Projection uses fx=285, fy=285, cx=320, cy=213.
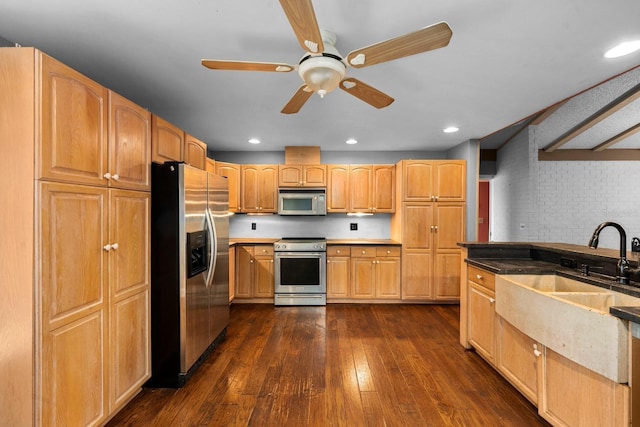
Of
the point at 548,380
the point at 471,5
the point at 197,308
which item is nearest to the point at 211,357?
the point at 197,308

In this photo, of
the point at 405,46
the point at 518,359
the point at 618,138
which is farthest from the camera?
the point at 618,138

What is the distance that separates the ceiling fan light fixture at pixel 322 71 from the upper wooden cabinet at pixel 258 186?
9.27ft

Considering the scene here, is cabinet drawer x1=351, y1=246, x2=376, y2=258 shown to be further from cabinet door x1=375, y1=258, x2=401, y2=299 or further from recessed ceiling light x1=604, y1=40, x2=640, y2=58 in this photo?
recessed ceiling light x1=604, y1=40, x2=640, y2=58

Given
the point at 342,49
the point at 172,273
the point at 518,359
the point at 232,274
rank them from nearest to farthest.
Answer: the point at 342,49 → the point at 518,359 → the point at 172,273 → the point at 232,274

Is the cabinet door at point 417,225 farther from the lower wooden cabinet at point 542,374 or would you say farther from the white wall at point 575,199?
the white wall at point 575,199

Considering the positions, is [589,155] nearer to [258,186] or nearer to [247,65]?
[258,186]

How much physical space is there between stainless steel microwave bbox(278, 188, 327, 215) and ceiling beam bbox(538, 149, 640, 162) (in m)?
4.26

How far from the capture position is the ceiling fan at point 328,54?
1.18 meters

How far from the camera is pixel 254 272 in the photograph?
4145 millimetres

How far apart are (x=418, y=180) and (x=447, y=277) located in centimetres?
144

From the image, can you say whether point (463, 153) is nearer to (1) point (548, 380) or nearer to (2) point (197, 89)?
(1) point (548, 380)

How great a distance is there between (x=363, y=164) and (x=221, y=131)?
7.15 ft

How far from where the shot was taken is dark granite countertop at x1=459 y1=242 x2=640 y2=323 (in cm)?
162

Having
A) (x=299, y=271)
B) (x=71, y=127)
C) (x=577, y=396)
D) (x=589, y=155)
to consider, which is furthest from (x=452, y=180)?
(x=71, y=127)
